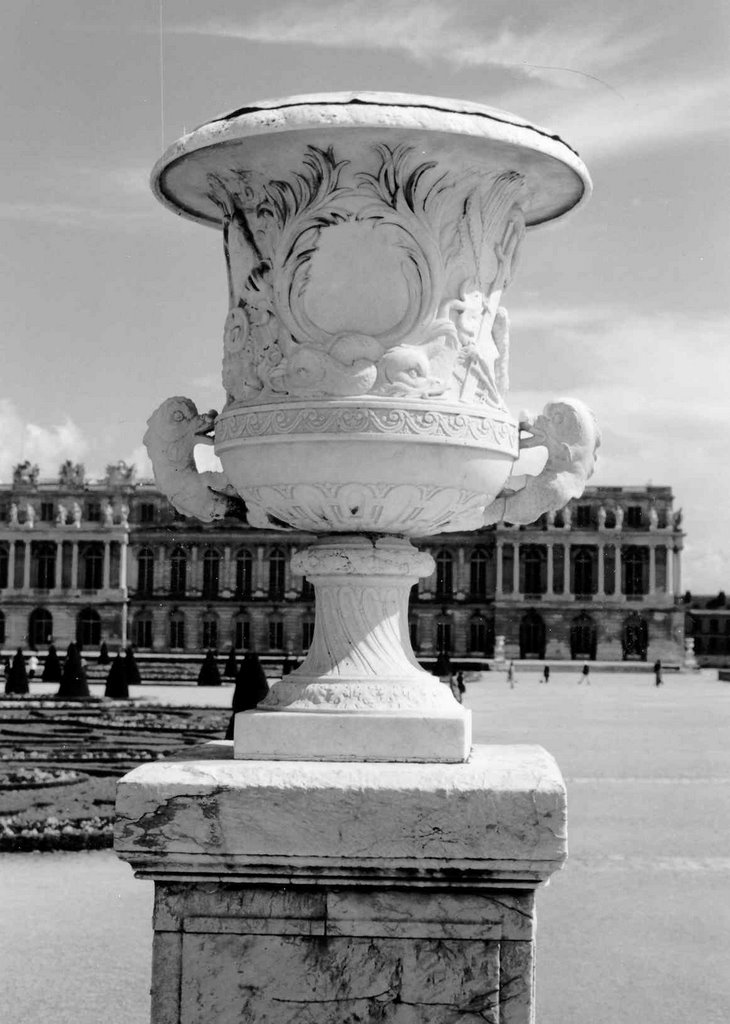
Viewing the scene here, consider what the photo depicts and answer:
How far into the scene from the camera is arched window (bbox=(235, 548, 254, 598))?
7591 cm

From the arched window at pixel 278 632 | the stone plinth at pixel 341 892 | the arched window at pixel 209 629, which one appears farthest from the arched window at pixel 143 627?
the stone plinth at pixel 341 892

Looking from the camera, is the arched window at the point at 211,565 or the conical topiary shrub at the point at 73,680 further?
the arched window at the point at 211,565

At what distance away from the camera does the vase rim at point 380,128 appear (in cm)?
310

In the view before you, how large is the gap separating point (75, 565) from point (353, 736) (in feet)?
246

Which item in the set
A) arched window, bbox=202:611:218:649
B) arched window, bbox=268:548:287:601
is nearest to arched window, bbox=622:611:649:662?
arched window, bbox=268:548:287:601

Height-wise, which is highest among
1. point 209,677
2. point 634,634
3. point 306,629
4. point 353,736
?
point 306,629

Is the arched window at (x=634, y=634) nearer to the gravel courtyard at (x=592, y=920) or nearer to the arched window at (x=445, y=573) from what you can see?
the arched window at (x=445, y=573)

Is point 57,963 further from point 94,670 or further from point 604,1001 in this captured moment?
point 94,670

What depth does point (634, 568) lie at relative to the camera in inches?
2958

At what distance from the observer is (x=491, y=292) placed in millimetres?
3482

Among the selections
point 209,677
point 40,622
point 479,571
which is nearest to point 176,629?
point 40,622

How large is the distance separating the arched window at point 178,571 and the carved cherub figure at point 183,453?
73133mm

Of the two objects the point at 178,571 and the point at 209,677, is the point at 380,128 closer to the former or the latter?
the point at 209,677

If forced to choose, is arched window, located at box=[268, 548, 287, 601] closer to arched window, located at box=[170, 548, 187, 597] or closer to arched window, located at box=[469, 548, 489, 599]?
arched window, located at box=[170, 548, 187, 597]
